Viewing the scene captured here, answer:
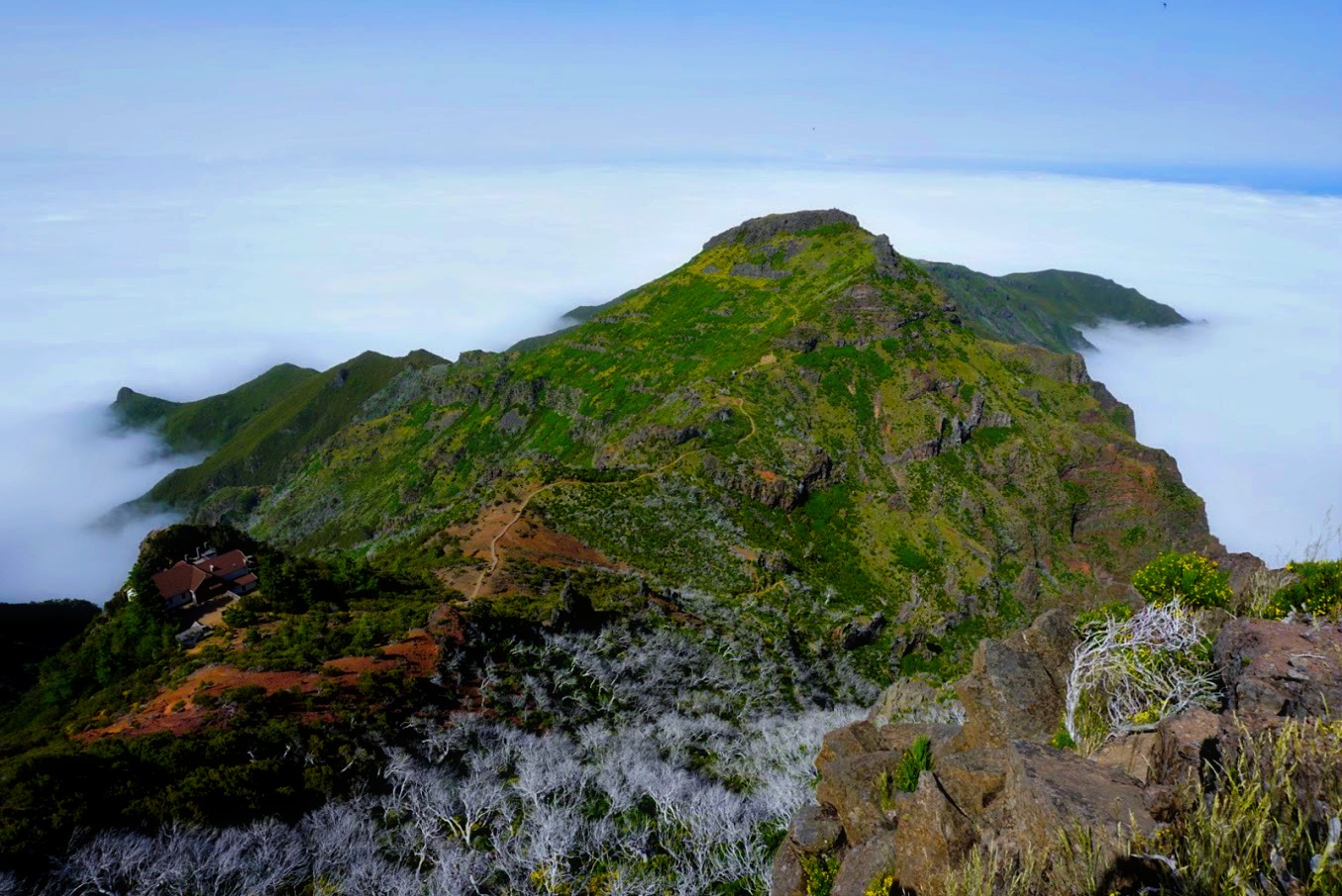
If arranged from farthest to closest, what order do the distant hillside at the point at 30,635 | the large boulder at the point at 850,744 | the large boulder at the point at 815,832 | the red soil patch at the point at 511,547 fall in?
the distant hillside at the point at 30,635, the red soil patch at the point at 511,547, the large boulder at the point at 850,744, the large boulder at the point at 815,832

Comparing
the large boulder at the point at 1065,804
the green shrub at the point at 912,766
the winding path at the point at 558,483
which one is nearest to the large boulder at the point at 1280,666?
the large boulder at the point at 1065,804

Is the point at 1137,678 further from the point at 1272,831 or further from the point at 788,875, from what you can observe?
the point at 788,875

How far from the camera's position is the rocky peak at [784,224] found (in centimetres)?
16594

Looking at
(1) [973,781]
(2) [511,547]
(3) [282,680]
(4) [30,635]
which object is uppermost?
(1) [973,781]

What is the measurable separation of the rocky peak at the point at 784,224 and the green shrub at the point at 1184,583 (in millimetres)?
155013

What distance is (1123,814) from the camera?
1084 centimetres

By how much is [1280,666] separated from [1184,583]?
6395mm

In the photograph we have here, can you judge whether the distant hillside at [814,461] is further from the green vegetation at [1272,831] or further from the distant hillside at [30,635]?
the green vegetation at [1272,831]

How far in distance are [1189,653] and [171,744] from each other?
115 ft

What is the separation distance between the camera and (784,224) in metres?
169

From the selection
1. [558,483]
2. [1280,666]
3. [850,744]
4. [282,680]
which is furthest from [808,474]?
[1280,666]

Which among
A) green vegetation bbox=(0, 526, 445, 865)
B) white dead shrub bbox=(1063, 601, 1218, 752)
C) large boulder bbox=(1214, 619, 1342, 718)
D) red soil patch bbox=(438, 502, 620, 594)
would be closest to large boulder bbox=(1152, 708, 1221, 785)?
white dead shrub bbox=(1063, 601, 1218, 752)

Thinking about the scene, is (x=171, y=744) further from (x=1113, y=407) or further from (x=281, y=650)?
(x=1113, y=407)

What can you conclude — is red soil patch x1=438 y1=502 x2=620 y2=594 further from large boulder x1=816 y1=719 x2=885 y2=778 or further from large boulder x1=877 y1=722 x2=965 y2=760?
large boulder x1=877 y1=722 x2=965 y2=760
